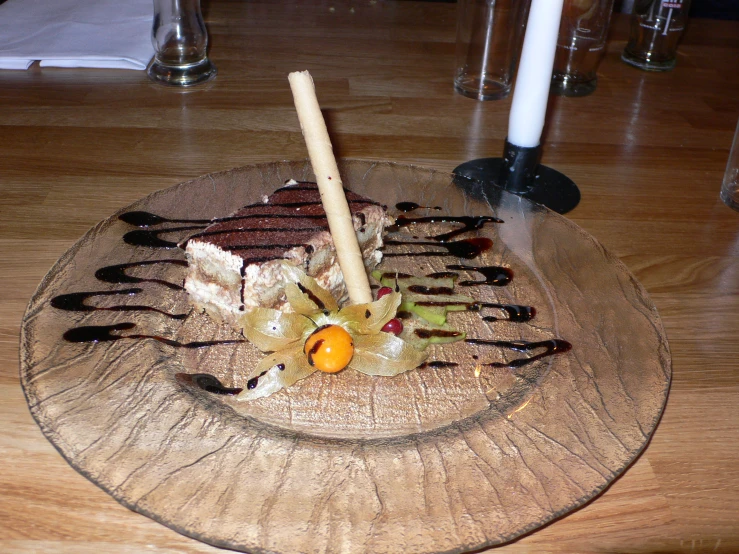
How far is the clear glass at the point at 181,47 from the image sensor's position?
2180 mm

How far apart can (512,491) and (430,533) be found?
14 centimetres

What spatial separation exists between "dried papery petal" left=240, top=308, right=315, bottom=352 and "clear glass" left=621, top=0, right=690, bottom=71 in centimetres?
201

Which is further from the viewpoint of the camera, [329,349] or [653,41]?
[653,41]

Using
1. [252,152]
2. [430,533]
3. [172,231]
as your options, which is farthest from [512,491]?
[252,152]

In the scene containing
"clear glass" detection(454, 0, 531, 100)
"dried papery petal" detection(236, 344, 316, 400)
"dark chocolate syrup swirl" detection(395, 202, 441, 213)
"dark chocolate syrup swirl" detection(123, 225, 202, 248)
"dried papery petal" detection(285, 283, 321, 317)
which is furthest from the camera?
"clear glass" detection(454, 0, 531, 100)

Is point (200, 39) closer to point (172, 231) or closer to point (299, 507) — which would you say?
point (172, 231)

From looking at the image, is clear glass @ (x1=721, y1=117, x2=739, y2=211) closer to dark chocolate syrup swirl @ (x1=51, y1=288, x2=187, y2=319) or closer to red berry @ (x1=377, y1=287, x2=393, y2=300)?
red berry @ (x1=377, y1=287, x2=393, y2=300)

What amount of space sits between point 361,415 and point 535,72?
38.6 inches

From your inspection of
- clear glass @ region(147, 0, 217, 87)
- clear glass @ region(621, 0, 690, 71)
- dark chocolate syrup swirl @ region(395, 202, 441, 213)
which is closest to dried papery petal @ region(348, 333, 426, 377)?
dark chocolate syrup swirl @ region(395, 202, 441, 213)

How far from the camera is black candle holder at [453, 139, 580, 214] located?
1727 mm

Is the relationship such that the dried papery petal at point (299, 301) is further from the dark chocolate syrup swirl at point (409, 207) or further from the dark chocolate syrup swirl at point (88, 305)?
the dark chocolate syrup swirl at point (409, 207)

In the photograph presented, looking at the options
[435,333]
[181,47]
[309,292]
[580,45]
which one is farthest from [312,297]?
[580,45]

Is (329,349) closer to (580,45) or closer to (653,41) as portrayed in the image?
(580,45)

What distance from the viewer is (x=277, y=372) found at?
3.78 feet
